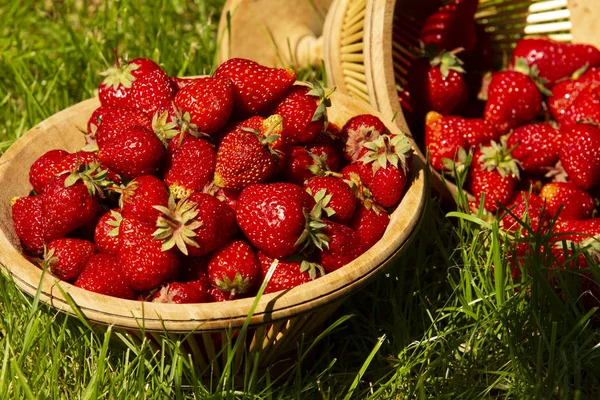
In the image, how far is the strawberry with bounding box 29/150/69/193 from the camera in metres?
1.76

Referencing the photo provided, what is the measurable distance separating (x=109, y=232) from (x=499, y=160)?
1.11 meters

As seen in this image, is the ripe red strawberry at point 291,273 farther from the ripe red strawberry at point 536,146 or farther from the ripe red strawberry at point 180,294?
the ripe red strawberry at point 536,146

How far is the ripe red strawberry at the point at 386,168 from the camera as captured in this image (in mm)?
1689

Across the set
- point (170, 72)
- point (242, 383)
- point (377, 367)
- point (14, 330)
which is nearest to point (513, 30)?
point (170, 72)

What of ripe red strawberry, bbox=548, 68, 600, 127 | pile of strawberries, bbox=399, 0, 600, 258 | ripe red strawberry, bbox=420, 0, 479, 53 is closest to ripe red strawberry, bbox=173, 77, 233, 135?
pile of strawberries, bbox=399, 0, 600, 258

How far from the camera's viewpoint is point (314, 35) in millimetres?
2855

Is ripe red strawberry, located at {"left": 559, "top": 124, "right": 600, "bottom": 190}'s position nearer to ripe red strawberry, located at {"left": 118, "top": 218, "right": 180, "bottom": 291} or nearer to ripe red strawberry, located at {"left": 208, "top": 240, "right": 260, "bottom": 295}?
ripe red strawberry, located at {"left": 208, "top": 240, "right": 260, "bottom": 295}

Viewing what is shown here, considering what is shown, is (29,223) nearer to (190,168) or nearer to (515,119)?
(190,168)

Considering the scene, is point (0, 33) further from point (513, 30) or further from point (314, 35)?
point (513, 30)

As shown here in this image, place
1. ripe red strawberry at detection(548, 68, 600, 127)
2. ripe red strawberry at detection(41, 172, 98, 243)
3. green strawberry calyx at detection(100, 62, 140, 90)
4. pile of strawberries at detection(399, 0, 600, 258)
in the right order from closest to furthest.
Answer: ripe red strawberry at detection(41, 172, 98, 243), green strawberry calyx at detection(100, 62, 140, 90), pile of strawberries at detection(399, 0, 600, 258), ripe red strawberry at detection(548, 68, 600, 127)

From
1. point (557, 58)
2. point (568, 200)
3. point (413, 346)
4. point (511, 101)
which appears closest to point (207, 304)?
point (413, 346)

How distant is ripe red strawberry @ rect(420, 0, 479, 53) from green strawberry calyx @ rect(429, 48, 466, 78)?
66 millimetres

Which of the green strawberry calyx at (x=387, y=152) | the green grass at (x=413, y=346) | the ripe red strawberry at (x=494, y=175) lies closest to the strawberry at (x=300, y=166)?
the green strawberry calyx at (x=387, y=152)

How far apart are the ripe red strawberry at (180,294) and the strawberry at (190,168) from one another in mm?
205
